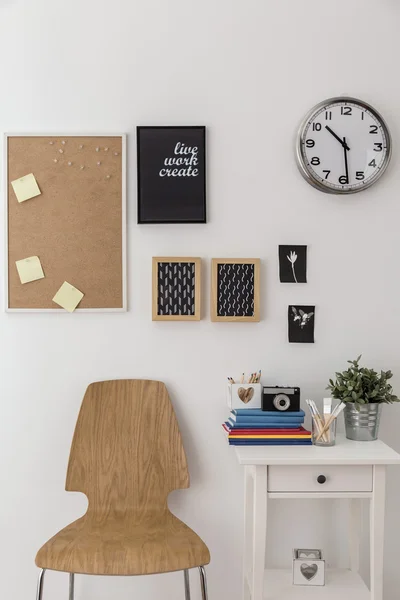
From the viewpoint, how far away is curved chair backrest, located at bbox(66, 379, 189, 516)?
6.95 feet

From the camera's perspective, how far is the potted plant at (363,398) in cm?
206

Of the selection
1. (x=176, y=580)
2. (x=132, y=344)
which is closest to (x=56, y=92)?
(x=132, y=344)

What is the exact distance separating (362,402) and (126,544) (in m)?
0.84

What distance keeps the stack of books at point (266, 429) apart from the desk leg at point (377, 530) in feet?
0.76

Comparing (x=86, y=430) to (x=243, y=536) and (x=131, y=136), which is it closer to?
(x=243, y=536)

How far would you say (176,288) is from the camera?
2.23 meters

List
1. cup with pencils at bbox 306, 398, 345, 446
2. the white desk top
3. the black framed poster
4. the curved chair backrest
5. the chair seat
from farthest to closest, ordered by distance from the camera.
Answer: the black framed poster → the curved chair backrest → cup with pencils at bbox 306, 398, 345, 446 → the white desk top → the chair seat

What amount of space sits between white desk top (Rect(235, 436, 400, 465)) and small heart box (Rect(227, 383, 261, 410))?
0.58ft

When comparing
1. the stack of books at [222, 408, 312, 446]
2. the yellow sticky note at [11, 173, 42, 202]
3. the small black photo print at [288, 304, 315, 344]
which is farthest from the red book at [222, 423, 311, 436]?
the yellow sticky note at [11, 173, 42, 202]

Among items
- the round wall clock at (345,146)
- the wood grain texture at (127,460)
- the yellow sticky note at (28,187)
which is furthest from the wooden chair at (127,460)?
the round wall clock at (345,146)

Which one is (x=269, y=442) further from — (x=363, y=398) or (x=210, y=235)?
(x=210, y=235)

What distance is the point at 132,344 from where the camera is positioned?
2246 millimetres

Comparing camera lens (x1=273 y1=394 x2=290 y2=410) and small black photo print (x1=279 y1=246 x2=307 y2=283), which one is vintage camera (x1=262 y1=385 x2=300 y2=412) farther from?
small black photo print (x1=279 y1=246 x2=307 y2=283)

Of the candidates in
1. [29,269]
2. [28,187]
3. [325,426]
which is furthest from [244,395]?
[28,187]
